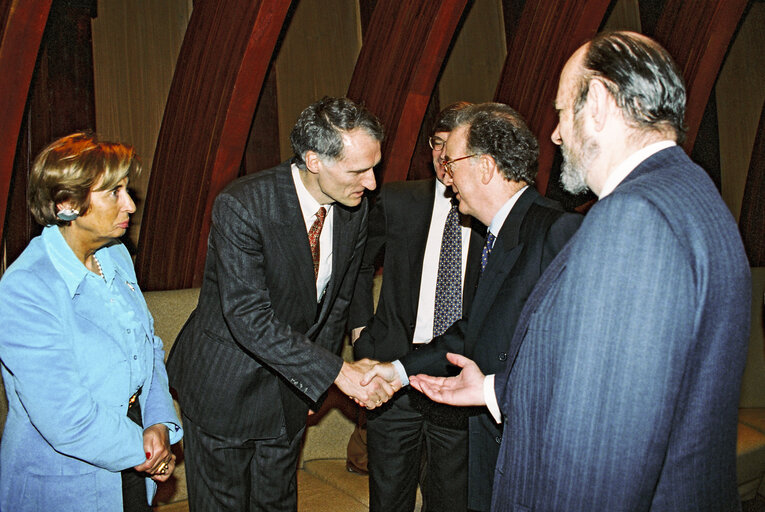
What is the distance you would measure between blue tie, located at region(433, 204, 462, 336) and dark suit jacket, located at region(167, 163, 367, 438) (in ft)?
1.81

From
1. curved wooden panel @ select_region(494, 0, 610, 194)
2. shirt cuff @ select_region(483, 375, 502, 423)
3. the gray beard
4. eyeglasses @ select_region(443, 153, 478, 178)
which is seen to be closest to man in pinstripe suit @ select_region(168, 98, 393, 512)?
eyeglasses @ select_region(443, 153, 478, 178)

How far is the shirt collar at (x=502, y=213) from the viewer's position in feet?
7.56

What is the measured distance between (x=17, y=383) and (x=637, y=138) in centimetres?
178

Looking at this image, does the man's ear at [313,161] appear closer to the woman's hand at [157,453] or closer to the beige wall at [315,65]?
the woman's hand at [157,453]

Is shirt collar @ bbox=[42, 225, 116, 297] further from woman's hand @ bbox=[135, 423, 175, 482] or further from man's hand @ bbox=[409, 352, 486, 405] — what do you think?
man's hand @ bbox=[409, 352, 486, 405]

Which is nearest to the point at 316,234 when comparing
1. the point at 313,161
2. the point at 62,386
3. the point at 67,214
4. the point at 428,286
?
the point at 313,161

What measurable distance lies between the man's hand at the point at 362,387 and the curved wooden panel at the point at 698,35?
3.34m

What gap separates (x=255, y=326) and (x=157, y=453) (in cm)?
53

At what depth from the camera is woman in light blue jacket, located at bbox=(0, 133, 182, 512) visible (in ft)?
5.79

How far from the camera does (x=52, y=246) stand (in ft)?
6.12

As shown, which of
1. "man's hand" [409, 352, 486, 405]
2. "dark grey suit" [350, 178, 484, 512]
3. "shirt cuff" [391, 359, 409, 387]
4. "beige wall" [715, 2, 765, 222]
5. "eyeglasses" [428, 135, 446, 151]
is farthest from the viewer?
"beige wall" [715, 2, 765, 222]

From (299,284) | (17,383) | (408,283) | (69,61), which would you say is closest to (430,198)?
(408,283)

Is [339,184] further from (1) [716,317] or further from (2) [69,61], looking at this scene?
(2) [69,61]

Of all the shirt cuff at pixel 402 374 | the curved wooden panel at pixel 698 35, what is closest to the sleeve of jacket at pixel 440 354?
the shirt cuff at pixel 402 374
